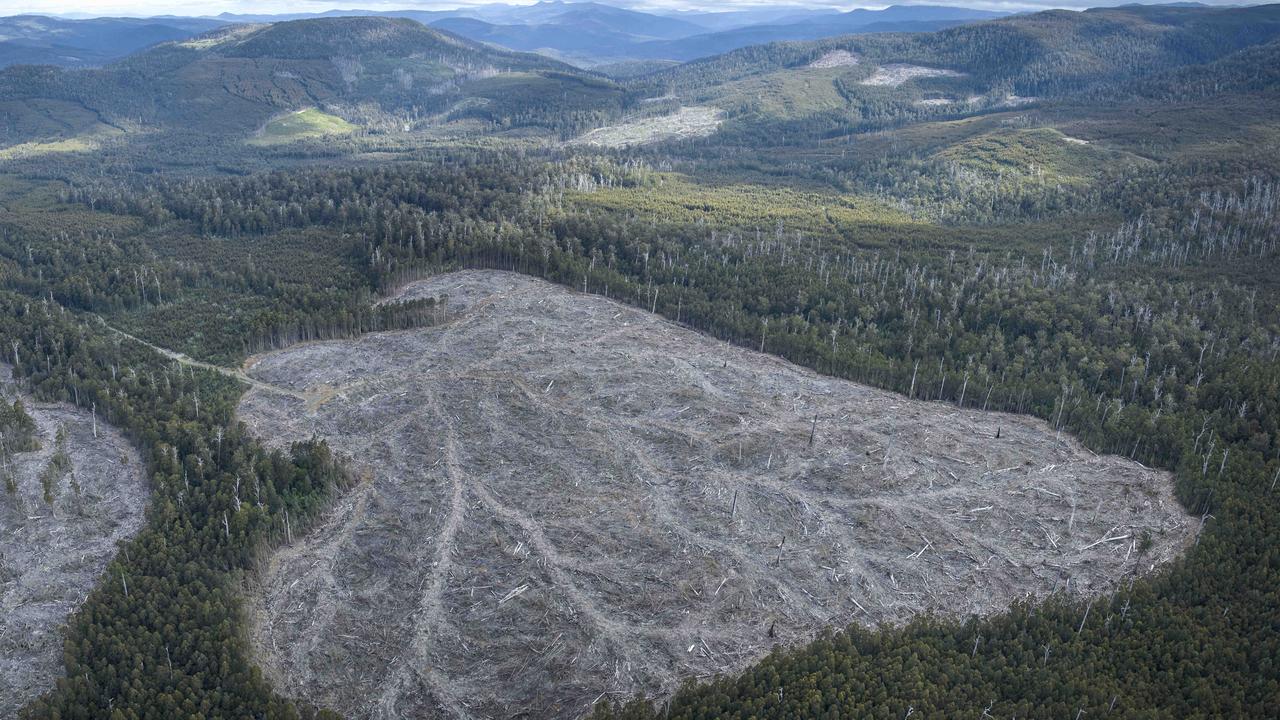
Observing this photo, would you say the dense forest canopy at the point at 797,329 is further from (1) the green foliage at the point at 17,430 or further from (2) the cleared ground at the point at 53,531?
(2) the cleared ground at the point at 53,531

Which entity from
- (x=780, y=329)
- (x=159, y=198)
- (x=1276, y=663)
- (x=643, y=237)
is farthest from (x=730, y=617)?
(x=159, y=198)

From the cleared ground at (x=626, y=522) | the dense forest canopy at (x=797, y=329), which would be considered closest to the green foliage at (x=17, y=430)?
the dense forest canopy at (x=797, y=329)

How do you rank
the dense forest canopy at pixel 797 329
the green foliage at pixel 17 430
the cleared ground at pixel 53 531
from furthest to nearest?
the green foliage at pixel 17 430, the cleared ground at pixel 53 531, the dense forest canopy at pixel 797 329

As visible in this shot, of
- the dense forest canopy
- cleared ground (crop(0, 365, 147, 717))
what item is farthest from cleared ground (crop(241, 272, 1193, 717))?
cleared ground (crop(0, 365, 147, 717))

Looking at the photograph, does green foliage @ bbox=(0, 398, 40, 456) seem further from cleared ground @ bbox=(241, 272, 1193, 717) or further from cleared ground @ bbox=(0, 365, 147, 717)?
cleared ground @ bbox=(241, 272, 1193, 717)

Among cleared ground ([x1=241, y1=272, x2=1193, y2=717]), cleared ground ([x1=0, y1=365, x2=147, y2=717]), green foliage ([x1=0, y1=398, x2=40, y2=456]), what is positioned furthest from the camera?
green foliage ([x1=0, y1=398, x2=40, y2=456])

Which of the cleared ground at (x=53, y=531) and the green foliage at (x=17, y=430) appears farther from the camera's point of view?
the green foliage at (x=17, y=430)
